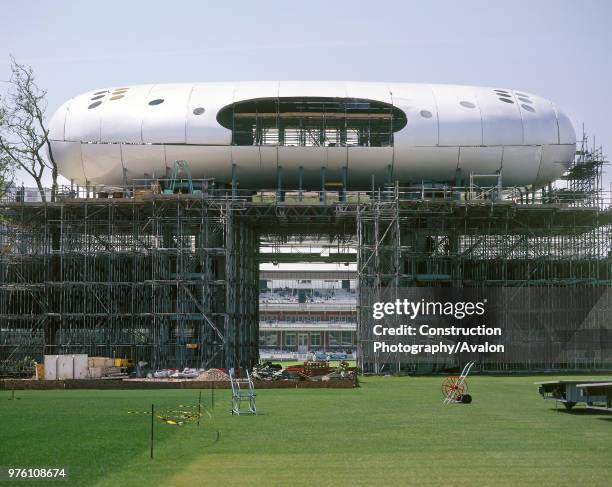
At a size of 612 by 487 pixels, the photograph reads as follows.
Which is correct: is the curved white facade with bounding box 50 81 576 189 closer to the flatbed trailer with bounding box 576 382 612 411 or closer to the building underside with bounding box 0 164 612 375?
the building underside with bounding box 0 164 612 375

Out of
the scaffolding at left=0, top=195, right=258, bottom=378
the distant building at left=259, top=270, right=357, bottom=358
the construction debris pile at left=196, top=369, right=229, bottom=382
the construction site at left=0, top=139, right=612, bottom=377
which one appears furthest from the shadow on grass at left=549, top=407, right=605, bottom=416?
the distant building at left=259, top=270, right=357, bottom=358

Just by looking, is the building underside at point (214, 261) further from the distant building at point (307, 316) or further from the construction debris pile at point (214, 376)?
the distant building at point (307, 316)

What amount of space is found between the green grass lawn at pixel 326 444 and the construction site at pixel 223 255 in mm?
22267

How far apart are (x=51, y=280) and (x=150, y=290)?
227 inches

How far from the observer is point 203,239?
52688 mm

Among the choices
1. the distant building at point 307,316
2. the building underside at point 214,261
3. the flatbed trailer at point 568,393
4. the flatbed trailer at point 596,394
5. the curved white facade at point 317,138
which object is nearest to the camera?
the flatbed trailer at point 596,394

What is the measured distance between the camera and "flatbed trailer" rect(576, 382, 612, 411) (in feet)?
75.4

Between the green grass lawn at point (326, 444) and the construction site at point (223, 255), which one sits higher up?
the construction site at point (223, 255)

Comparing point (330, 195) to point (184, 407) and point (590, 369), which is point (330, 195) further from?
point (184, 407)

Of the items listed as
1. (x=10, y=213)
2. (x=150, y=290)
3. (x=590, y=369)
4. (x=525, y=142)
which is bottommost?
→ (x=590, y=369)

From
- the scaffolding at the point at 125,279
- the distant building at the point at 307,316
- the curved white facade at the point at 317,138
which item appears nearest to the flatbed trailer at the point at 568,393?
the scaffolding at the point at 125,279

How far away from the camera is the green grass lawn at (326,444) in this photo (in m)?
14.3

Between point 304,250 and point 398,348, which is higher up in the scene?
point 304,250

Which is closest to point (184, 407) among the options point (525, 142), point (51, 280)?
point (51, 280)
